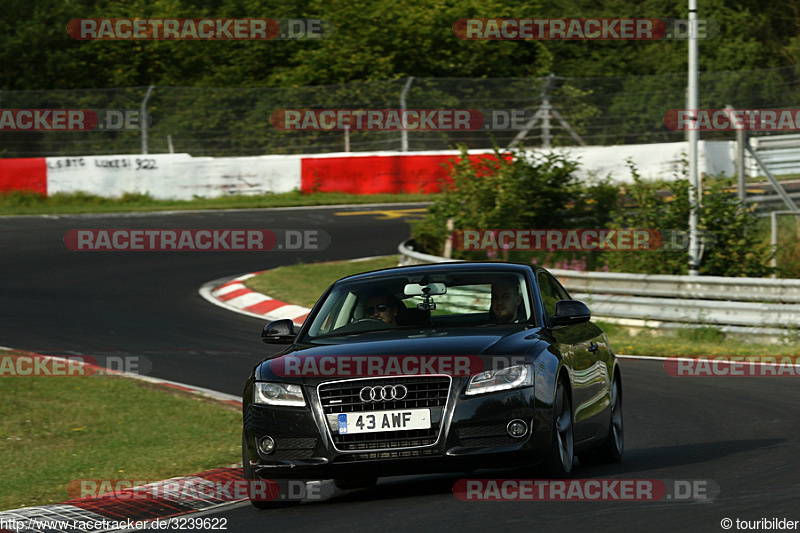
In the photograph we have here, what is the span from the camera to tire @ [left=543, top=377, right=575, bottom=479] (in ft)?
25.0

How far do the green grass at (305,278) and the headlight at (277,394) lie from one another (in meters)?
11.1

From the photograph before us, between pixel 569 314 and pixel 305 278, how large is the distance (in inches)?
515

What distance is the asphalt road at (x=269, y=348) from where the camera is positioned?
703 cm

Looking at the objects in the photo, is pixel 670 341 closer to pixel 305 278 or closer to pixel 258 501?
pixel 305 278

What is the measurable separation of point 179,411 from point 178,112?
21.1 metres

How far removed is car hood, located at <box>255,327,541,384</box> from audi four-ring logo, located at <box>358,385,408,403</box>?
0.09 meters

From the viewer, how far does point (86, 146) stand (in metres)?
31.6

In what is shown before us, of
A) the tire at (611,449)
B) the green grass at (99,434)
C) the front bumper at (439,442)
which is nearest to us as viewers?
the front bumper at (439,442)

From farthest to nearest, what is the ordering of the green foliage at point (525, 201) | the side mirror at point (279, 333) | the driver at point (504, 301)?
the green foliage at point (525, 201), the side mirror at point (279, 333), the driver at point (504, 301)

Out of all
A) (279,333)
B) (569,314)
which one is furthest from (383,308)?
(569,314)

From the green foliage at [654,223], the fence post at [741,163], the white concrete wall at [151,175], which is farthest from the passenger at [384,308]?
the white concrete wall at [151,175]

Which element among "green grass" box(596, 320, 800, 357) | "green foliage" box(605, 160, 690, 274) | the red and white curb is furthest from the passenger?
"green foliage" box(605, 160, 690, 274)

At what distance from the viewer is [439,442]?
739cm

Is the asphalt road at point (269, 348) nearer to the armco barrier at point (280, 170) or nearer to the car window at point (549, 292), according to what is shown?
the car window at point (549, 292)
